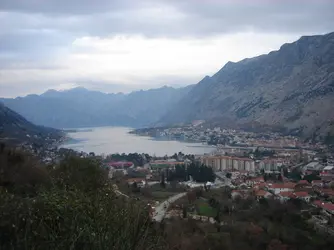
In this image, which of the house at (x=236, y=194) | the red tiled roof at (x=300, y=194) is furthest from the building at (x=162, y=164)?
the red tiled roof at (x=300, y=194)

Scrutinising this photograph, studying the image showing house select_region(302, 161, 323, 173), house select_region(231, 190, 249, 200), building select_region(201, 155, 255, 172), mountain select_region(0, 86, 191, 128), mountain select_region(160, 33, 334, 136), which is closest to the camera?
house select_region(231, 190, 249, 200)


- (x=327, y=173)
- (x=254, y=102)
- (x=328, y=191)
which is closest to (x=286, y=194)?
(x=328, y=191)

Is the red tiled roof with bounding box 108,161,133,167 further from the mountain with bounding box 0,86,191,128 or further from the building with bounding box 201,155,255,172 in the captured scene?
the mountain with bounding box 0,86,191,128

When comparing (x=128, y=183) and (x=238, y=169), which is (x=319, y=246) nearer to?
(x=128, y=183)

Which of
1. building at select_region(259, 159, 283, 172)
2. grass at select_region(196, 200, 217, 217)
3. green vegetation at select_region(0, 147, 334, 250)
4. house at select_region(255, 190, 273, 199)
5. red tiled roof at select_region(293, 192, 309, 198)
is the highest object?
green vegetation at select_region(0, 147, 334, 250)

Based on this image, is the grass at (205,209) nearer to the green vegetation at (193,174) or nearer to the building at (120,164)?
the green vegetation at (193,174)

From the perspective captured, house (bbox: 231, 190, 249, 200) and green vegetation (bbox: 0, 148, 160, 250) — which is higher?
green vegetation (bbox: 0, 148, 160, 250)

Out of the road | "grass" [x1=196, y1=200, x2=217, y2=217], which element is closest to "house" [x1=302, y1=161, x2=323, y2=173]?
the road
